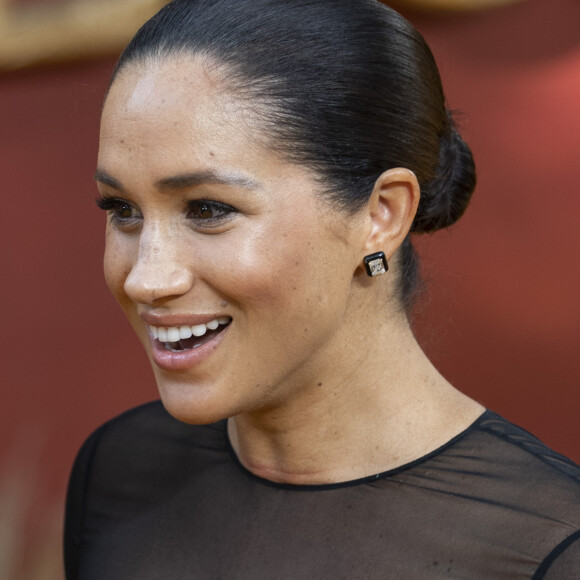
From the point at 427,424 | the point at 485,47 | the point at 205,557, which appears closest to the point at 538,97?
the point at 485,47

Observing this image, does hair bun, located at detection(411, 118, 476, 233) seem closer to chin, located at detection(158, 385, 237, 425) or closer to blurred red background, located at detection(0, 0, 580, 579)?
blurred red background, located at detection(0, 0, 580, 579)

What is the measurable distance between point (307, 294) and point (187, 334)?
0.53 feet

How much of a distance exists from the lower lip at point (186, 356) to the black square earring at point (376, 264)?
0.20 meters

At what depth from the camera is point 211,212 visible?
1101 millimetres

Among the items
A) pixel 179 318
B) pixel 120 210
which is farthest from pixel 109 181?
pixel 179 318

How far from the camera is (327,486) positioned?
4.02 ft

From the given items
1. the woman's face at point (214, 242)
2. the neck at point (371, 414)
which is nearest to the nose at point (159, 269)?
the woman's face at point (214, 242)

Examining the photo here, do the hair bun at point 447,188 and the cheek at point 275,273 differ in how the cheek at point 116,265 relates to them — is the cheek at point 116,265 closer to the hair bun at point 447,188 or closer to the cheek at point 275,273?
the cheek at point 275,273

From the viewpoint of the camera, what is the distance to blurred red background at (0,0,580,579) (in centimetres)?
175

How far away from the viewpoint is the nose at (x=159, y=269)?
1086 millimetres

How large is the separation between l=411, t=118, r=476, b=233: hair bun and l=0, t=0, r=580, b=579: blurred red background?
0.84 feet

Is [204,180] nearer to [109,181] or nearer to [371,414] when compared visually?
[109,181]

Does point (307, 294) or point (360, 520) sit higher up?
point (307, 294)

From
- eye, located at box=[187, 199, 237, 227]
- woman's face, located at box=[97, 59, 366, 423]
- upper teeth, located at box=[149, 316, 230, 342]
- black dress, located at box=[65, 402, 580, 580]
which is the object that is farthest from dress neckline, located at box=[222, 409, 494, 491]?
eye, located at box=[187, 199, 237, 227]
